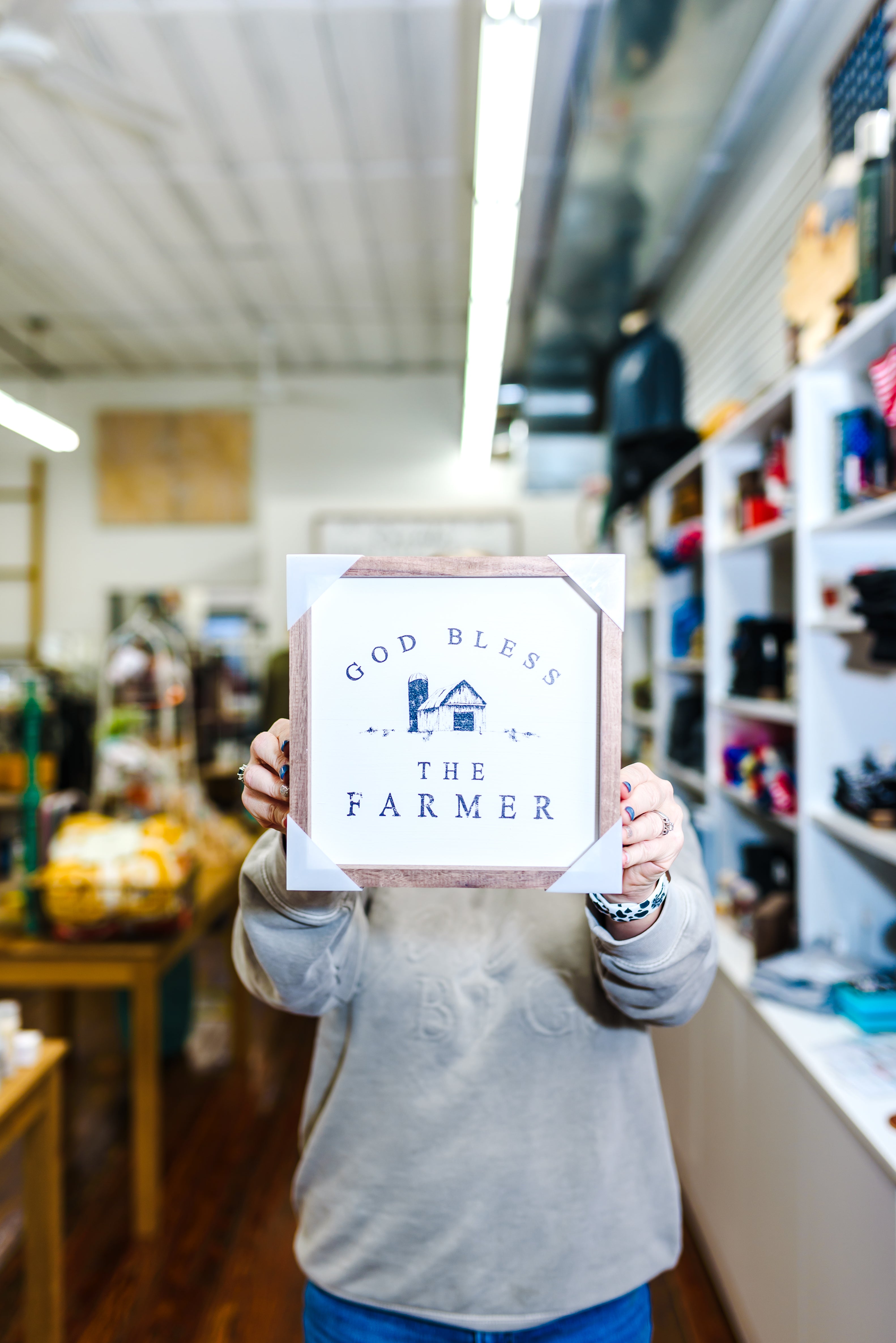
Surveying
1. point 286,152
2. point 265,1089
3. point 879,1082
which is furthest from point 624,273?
point 265,1089

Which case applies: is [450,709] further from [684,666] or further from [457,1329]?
[684,666]

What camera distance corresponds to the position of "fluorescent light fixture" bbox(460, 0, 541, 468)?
1.87 metres

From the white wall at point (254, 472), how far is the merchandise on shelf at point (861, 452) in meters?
4.64

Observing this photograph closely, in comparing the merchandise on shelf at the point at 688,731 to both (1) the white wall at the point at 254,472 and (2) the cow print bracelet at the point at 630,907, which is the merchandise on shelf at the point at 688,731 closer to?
(2) the cow print bracelet at the point at 630,907

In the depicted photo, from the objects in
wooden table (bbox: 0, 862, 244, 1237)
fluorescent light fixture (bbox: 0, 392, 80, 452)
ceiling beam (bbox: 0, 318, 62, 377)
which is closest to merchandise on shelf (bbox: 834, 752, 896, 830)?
wooden table (bbox: 0, 862, 244, 1237)

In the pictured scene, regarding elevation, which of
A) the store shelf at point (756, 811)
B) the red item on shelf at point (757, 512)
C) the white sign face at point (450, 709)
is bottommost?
the store shelf at point (756, 811)

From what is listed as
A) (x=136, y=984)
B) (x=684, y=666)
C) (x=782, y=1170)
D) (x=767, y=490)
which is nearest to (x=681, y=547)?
(x=684, y=666)

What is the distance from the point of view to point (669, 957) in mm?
911

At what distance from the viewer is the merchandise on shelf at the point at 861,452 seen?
1.87 m

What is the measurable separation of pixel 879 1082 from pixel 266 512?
5161 millimetres

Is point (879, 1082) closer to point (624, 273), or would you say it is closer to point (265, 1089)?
point (265, 1089)

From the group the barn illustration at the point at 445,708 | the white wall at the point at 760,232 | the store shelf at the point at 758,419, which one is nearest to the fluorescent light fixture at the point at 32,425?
the barn illustration at the point at 445,708

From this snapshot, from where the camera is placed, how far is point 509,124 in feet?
7.29

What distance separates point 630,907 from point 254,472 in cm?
624
